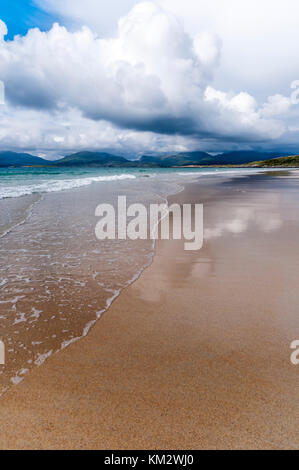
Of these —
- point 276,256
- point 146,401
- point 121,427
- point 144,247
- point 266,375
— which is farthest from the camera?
point 144,247

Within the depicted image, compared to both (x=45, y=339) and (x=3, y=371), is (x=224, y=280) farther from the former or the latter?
(x=3, y=371)

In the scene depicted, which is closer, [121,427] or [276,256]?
[121,427]

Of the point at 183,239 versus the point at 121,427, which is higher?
the point at 183,239

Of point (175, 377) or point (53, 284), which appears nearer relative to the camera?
point (175, 377)

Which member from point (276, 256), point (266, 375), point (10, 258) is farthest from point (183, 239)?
point (266, 375)

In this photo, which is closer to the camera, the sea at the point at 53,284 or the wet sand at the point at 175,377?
the wet sand at the point at 175,377

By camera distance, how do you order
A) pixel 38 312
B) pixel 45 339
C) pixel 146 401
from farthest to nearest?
pixel 38 312 < pixel 45 339 < pixel 146 401

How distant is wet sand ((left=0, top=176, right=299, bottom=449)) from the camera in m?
2.29

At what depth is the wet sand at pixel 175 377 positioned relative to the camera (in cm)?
229

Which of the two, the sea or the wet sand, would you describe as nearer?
the wet sand

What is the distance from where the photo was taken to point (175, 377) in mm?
2934

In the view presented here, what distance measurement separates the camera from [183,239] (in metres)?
8.50

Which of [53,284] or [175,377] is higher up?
[53,284]
